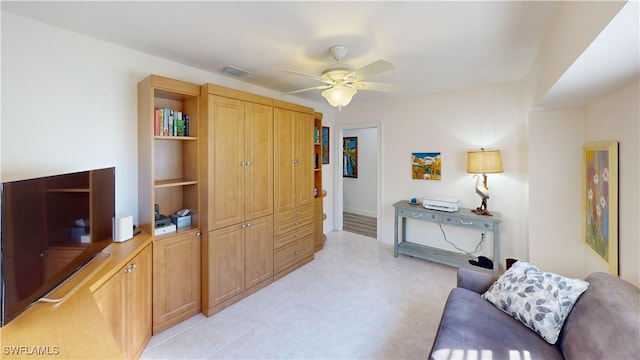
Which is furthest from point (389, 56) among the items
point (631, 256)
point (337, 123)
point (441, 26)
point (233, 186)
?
point (337, 123)

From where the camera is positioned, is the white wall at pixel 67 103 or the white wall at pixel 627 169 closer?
the white wall at pixel 627 169

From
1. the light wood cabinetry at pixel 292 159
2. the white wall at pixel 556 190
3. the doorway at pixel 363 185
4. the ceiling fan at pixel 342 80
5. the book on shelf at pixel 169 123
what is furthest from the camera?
the doorway at pixel 363 185

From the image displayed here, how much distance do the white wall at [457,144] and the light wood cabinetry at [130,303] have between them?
11.1 ft

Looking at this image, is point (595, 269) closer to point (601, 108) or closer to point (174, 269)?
point (601, 108)

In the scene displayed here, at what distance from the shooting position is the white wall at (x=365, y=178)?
6.24 meters

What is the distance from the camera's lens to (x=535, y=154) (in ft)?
8.27

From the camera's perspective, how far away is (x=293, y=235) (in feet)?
10.6

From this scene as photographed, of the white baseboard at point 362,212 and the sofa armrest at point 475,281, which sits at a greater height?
the sofa armrest at point 475,281

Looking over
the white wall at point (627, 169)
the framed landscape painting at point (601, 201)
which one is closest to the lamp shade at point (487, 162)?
the framed landscape painting at point (601, 201)

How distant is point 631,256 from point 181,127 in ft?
10.8

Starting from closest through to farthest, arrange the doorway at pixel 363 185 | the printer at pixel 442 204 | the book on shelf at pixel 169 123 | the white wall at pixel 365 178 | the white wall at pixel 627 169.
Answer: the white wall at pixel 627 169
the book on shelf at pixel 169 123
the printer at pixel 442 204
the doorway at pixel 363 185
the white wall at pixel 365 178

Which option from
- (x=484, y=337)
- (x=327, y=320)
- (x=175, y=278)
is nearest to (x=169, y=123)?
(x=175, y=278)

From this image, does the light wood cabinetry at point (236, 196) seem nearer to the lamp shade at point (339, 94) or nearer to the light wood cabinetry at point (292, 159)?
the light wood cabinetry at point (292, 159)

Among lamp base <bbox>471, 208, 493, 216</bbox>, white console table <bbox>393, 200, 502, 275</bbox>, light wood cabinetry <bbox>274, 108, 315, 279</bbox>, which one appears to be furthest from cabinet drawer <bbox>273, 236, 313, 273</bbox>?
lamp base <bbox>471, 208, 493, 216</bbox>
